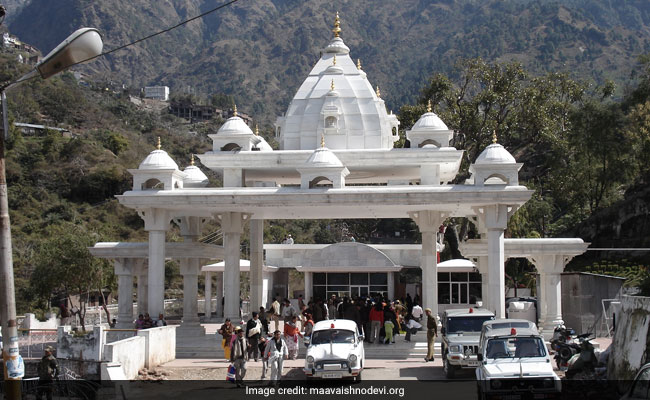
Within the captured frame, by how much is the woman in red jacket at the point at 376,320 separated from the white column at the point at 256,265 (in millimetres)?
8139

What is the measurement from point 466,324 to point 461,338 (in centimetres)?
74

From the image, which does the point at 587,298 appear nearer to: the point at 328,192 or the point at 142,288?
the point at 328,192

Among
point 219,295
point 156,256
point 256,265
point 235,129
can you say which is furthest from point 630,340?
point 219,295

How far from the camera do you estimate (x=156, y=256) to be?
1120 inches

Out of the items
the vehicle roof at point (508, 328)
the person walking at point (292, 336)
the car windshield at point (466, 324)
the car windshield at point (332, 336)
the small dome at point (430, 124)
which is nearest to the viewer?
the vehicle roof at point (508, 328)

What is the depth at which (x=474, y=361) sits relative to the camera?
2078 centimetres

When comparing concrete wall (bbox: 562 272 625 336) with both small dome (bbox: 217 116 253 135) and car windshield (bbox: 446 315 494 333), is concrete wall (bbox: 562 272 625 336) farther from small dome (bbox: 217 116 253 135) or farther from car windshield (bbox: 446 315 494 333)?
small dome (bbox: 217 116 253 135)

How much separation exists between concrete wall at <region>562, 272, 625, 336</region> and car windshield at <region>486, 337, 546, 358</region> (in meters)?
13.8

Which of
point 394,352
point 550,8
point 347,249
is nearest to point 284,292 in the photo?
point 347,249

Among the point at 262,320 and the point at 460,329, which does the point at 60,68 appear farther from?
the point at 262,320

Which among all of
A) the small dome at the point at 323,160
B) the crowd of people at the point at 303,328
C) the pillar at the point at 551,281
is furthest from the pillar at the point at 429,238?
the small dome at the point at 323,160

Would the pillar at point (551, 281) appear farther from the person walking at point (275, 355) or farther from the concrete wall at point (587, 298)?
the person walking at point (275, 355)

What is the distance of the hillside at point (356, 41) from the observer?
14762 cm

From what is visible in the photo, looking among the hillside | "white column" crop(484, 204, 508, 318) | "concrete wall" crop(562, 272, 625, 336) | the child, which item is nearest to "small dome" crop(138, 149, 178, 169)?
the child
